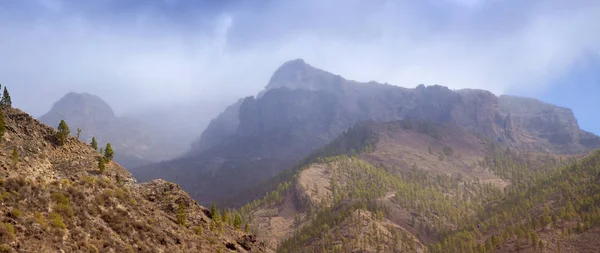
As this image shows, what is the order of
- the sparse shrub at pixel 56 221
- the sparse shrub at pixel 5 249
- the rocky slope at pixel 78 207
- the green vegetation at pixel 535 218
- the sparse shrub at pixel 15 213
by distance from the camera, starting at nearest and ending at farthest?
the sparse shrub at pixel 5 249 < the sparse shrub at pixel 15 213 < the rocky slope at pixel 78 207 < the sparse shrub at pixel 56 221 < the green vegetation at pixel 535 218

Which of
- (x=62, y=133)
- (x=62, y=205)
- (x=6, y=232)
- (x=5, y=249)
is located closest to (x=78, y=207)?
(x=62, y=205)

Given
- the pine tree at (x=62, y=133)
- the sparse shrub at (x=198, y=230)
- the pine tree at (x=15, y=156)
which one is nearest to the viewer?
the pine tree at (x=15, y=156)

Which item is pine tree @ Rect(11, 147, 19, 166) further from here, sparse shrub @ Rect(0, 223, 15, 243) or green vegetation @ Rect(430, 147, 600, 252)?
green vegetation @ Rect(430, 147, 600, 252)

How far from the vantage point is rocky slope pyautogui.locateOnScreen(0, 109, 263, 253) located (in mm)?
35500

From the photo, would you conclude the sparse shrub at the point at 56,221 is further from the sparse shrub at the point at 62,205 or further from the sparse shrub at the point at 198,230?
the sparse shrub at the point at 198,230

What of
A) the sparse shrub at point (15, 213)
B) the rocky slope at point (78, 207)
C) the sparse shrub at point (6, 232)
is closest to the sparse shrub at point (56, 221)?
the rocky slope at point (78, 207)

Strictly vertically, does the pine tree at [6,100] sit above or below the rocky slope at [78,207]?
above

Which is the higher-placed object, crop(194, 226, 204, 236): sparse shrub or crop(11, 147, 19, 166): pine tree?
crop(11, 147, 19, 166): pine tree

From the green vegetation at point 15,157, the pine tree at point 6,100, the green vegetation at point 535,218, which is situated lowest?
the green vegetation at point 535,218

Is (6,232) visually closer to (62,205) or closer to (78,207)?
(62,205)

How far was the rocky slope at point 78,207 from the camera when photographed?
116 ft

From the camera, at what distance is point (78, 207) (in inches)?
1666

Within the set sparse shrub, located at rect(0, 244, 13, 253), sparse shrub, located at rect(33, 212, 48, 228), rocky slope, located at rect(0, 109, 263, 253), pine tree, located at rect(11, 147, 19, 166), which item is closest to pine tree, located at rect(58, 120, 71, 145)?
rocky slope, located at rect(0, 109, 263, 253)

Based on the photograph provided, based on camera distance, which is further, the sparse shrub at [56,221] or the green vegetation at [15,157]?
the green vegetation at [15,157]
